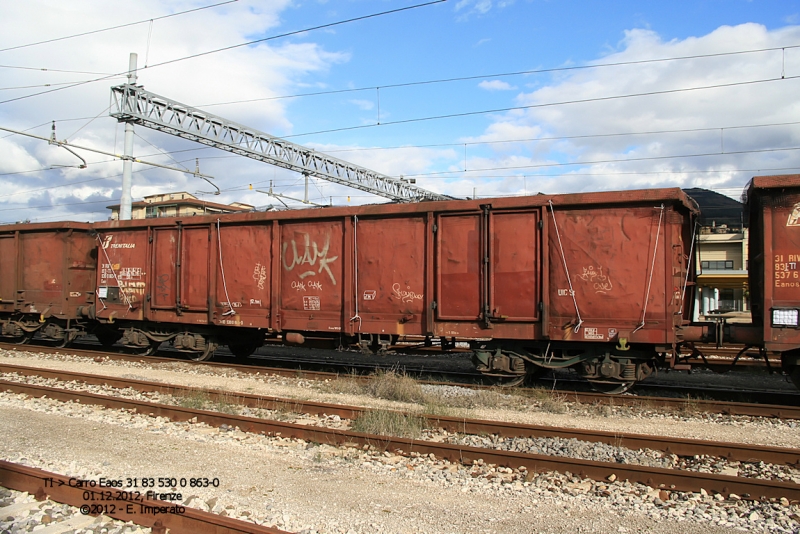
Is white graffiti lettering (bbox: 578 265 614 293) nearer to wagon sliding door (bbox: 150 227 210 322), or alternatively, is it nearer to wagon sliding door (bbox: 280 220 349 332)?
wagon sliding door (bbox: 280 220 349 332)

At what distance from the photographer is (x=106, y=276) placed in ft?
46.7

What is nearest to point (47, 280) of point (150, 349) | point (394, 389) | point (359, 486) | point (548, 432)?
point (150, 349)

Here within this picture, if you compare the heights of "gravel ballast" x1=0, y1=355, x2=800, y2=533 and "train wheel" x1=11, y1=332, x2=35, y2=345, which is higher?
"train wheel" x1=11, y1=332, x2=35, y2=345

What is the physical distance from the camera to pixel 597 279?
8953mm

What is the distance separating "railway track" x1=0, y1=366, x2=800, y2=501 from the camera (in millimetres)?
5133

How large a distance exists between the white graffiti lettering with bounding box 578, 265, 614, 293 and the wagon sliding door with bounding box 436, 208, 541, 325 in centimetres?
79

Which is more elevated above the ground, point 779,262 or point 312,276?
point 779,262

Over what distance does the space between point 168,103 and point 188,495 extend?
20990mm

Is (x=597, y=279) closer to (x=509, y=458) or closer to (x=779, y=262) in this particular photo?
(x=779, y=262)

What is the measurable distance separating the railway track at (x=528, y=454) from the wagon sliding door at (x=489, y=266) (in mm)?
2779

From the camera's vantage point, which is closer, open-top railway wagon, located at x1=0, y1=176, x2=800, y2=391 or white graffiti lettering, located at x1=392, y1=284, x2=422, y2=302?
open-top railway wagon, located at x1=0, y1=176, x2=800, y2=391

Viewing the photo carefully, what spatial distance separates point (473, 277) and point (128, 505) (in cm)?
656

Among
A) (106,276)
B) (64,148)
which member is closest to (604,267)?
(106,276)

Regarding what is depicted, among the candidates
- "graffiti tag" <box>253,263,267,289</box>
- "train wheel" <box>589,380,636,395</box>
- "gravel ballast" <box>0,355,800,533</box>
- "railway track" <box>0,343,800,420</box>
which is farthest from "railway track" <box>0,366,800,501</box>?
"graffiti tag" <box>253,263,267,289</box>
